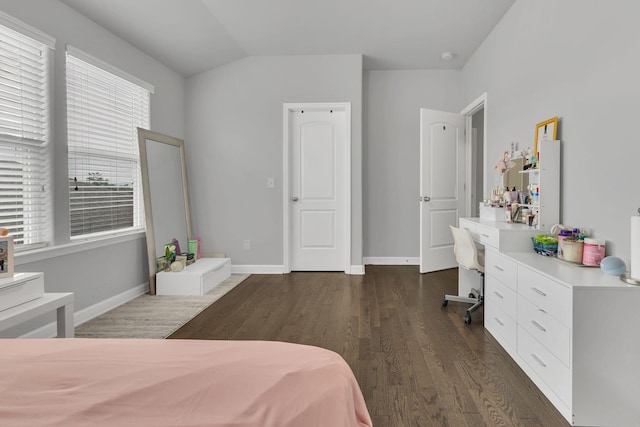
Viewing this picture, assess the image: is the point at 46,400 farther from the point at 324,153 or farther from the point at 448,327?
the point at 324,153

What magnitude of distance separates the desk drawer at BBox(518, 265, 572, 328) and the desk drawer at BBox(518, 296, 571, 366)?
0.03m

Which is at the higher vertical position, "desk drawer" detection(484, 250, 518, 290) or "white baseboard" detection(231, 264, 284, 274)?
"desk drawer" detection(484, 250, 518, 290)

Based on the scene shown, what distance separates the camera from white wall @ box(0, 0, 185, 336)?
8.79ft

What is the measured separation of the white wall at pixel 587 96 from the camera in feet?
6.59

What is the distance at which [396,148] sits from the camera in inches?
207

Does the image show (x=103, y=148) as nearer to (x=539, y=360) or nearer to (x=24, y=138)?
(x=24, y=138)

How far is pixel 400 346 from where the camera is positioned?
257 centimetres

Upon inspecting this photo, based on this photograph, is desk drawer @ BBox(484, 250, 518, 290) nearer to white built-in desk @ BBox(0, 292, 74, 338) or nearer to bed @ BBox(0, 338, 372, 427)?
bed @ BBox(0, 338, 372, 427)

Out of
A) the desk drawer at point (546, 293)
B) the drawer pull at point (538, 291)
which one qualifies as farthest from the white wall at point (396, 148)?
the drawer pull at point (538, 291)

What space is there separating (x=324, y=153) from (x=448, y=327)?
270 cm

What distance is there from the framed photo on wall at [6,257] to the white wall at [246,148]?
9.31ft

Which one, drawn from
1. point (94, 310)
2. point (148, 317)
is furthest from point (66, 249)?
point (148, 317)

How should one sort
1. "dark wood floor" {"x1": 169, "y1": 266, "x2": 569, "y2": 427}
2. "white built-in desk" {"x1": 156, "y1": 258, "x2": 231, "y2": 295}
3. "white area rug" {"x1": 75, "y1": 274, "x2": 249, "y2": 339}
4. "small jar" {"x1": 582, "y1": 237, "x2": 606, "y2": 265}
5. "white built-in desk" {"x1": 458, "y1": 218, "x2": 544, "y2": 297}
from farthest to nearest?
1. "white built-in desk" {"x1": 156, "y1": 258, "x2": 231, "y2": 295}
2. "white area rug" {"x1": 75, "y1": 274, "x2": 249, "y2": 339}
3. "white built-in desk" {"x1": 458, "y1": 218, "x2": 544, "y2": 297}
4. "small jar" {"x1": 582, "y1": 237, "x2": 606, "y2": 265}
5. "dark wood floor" {"x1": 169, "y1": 266, "x2": 569, "y2": 427}

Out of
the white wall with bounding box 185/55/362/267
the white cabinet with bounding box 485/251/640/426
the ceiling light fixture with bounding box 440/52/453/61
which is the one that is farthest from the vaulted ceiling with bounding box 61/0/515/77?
the white cabinet with bounding box 485/251/640/426
